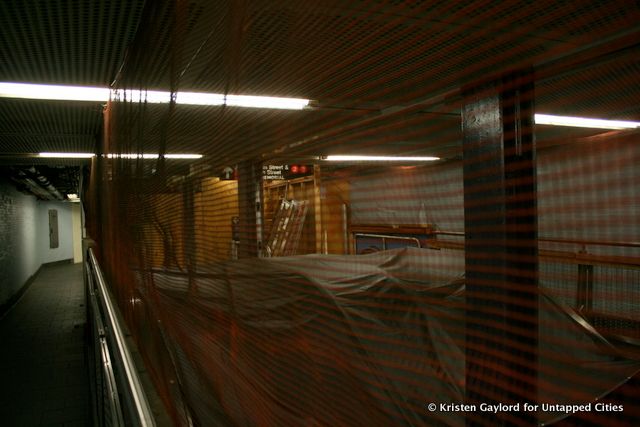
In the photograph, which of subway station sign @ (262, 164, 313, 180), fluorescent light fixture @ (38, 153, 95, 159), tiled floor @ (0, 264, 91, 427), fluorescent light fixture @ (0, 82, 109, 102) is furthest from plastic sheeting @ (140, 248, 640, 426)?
fluorescent light fixture @ (38, 153, 95, 159)

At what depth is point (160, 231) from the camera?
5.64ft

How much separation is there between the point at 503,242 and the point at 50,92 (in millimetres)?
3664

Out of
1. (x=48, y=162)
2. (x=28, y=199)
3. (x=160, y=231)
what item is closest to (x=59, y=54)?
(x=160, y=231)

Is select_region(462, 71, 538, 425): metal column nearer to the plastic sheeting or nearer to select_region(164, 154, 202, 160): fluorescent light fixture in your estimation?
the plastic sheeting

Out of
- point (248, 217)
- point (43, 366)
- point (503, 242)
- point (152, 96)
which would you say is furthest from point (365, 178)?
point (43, 366)

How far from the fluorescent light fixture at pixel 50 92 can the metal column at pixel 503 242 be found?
3.24 m

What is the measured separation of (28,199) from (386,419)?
50.4 feet

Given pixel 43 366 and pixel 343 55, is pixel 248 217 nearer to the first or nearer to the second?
pixel 343 55

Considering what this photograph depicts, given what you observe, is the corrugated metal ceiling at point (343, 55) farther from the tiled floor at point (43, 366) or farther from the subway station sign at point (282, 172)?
the tiled floor at point (43, 366)

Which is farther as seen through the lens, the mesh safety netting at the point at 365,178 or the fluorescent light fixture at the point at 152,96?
the fluorescent light fixture at the point at 152,96

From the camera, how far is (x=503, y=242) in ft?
3.85

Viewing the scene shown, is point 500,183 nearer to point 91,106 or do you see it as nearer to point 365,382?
point 365,382

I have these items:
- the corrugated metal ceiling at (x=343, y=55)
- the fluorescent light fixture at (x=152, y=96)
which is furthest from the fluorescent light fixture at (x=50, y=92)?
the fluorescent light fixture at (x=152, y=96)

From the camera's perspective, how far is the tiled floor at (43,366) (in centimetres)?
459
